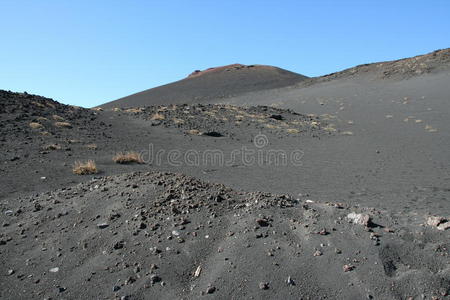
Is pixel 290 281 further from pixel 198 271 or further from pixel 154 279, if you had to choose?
pixel 154 279

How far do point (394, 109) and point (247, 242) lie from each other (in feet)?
85.9

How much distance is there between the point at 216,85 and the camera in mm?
54000

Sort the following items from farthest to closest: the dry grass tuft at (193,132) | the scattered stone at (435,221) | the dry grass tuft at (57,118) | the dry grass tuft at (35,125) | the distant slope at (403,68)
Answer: the distant slope at (403,68) → the dry grass tuft at (193,132) → the dry grass tuft at (57,118) → the dry grass tuft at (35,125) → the scattered stone at (435,221)

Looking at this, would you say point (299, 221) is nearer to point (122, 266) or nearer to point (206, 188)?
point (206, 188)

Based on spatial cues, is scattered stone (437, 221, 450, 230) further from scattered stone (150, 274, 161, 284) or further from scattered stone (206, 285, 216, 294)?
scattered stone (150, 274, 161, 284)

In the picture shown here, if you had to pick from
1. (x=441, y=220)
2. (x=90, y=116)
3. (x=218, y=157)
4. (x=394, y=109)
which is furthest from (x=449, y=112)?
(x=441, y=220)

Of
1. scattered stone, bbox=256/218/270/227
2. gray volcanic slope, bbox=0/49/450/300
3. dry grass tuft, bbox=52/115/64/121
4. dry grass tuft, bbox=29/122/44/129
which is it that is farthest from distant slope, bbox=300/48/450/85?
scattered stone, bbox=256/218/270/227

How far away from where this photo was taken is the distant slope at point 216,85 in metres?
48.1

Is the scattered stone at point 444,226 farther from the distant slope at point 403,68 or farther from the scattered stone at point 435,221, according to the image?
the distant slope at point 403,68

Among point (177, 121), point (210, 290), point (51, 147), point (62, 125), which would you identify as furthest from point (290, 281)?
point (177, 121)

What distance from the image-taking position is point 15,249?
5188 mm

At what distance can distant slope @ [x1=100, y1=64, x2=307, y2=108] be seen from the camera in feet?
158

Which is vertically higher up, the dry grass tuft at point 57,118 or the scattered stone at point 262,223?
the dry grass tuft at point 57,118

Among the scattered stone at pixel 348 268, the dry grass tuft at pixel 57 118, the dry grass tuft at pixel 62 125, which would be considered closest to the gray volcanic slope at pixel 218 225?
the scattered stone at pixel 348 268
